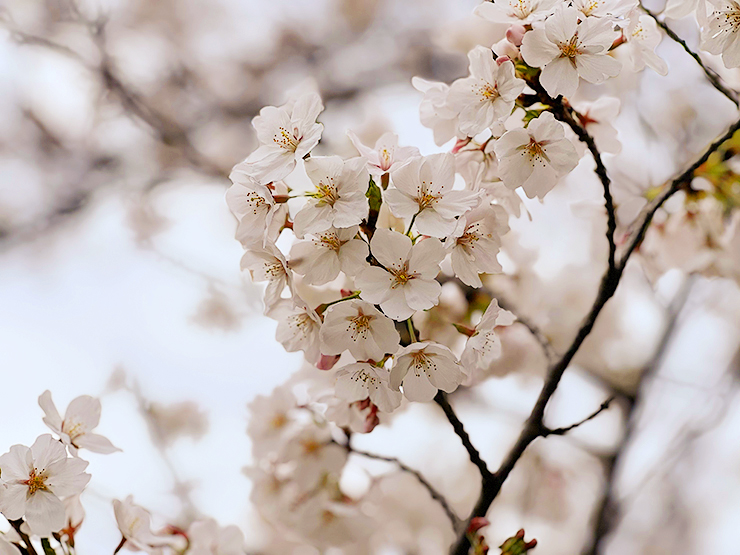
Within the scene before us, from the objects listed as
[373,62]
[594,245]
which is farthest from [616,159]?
[373,62]

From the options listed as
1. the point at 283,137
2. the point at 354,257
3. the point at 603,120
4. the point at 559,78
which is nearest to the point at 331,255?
the point at 354,257

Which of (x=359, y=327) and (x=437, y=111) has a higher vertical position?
(x=437, y=111)

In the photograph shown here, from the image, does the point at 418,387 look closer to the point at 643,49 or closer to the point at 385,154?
the point at 385,154

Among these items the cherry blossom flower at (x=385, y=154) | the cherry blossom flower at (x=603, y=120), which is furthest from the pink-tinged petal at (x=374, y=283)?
the cherry blossom flower at (x=603, y=120)

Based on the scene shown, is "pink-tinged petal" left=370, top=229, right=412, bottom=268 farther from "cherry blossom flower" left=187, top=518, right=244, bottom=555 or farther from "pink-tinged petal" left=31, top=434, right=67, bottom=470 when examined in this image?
"cherry blossom flower" left=187, top=518, right=244, bottom=555

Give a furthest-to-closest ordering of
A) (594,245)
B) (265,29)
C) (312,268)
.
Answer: (265,29) < (594,245) < (312,268)

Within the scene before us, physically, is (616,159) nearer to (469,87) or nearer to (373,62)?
(373,62)
